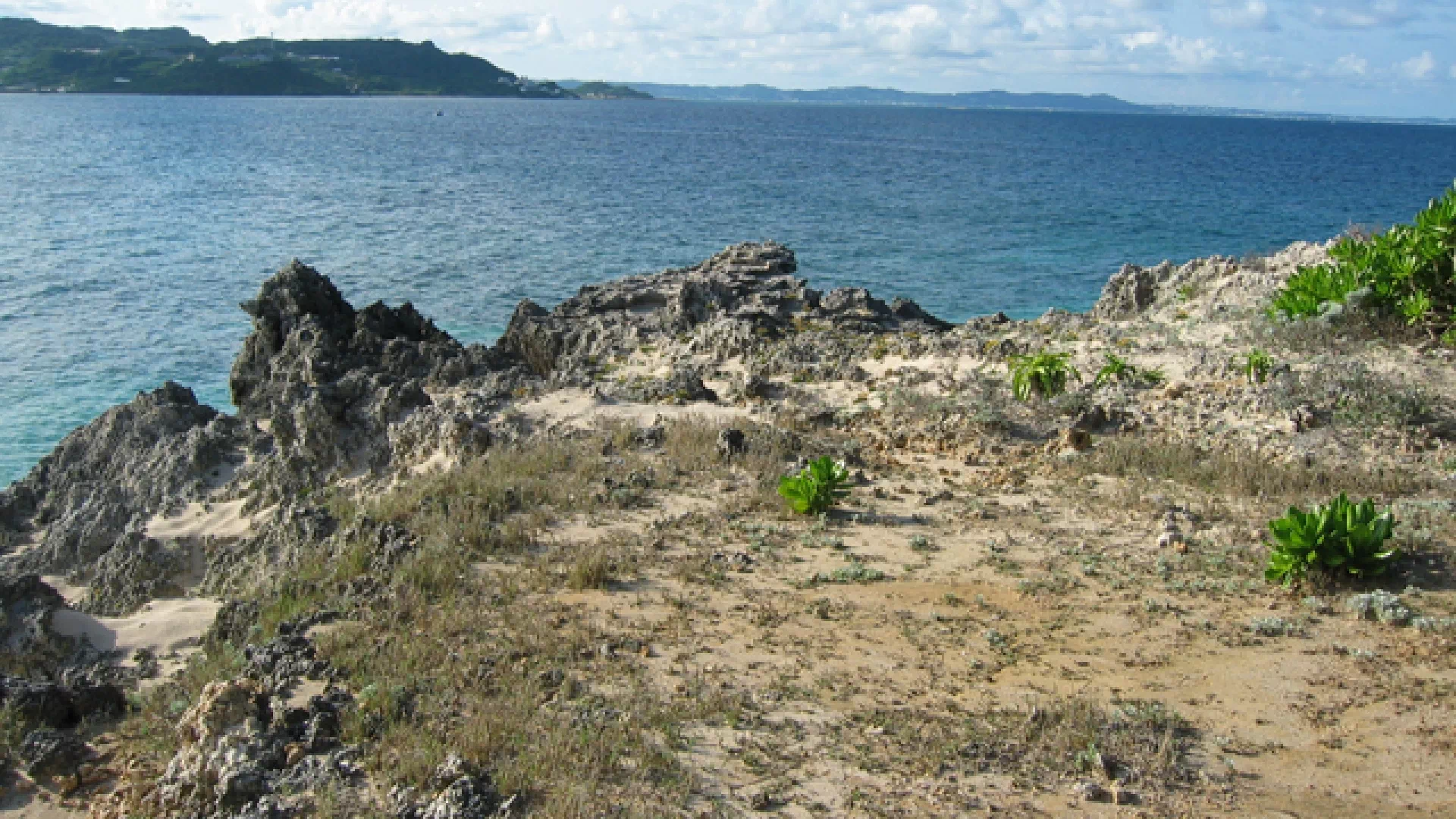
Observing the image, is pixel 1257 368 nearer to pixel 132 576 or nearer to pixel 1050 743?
pixel 1050 743

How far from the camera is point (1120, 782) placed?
5516 millimetres

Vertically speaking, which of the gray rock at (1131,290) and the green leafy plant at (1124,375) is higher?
the gray rock at (1131,290)

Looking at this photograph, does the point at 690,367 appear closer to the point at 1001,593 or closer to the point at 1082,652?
the point at 1001,593

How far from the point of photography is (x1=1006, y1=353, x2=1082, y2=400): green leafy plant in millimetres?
12820

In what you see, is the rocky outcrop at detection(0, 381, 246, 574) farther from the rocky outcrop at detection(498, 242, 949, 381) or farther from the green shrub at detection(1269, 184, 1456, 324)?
the green shrub at detection(1269, 184, 1456, 324)

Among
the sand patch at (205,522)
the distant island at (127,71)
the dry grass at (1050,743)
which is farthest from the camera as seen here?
the distant island at (127,71)

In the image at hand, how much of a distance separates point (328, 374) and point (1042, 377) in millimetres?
10074

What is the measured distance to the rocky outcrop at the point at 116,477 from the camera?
39.7 feet

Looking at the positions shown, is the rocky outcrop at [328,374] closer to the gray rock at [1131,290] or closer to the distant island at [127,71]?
the gray rock at [1131,290]

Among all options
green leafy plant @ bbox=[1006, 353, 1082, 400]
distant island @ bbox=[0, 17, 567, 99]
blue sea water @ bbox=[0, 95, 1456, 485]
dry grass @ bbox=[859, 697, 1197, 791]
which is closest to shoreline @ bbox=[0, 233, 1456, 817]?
dry grass @ bbox=[859, 697, 1197, 791]

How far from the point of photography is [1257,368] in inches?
482

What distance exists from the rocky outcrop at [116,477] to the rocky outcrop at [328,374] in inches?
30.1

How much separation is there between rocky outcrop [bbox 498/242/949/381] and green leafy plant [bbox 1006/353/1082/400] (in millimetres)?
4259

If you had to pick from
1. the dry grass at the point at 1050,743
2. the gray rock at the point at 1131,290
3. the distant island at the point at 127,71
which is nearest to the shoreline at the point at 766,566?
the dry grass at the point at 1050,743
